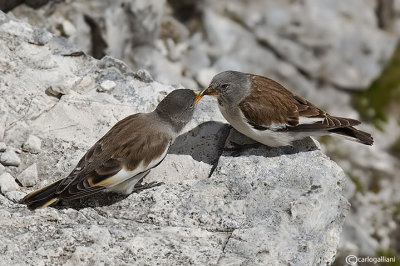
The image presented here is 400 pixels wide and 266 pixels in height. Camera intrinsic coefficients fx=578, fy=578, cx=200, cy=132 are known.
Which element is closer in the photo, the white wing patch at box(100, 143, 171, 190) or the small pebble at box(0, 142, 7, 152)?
the white wing patch at box(100, 143, 171, 190)

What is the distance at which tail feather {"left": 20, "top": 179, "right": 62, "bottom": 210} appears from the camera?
520cm

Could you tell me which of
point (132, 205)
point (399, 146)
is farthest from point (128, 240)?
point (399, 146)

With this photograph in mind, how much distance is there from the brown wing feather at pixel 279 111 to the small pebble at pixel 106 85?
1.48m

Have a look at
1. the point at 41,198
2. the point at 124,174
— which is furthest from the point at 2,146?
the point at 124,174

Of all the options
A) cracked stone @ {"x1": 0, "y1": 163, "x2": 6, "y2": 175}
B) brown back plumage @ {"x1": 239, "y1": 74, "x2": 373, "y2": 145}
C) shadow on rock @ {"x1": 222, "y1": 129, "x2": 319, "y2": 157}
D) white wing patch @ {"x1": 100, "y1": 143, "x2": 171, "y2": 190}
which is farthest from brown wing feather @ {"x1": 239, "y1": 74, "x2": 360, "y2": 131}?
cracked stone @ {"x1": 0, "y1": 163, "x2": 6, "y2": 175}

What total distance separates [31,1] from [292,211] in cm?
511

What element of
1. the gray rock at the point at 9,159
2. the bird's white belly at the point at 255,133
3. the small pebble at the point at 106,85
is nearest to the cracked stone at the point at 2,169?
the gray rock at the point at 9,159

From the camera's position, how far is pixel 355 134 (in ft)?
21.3

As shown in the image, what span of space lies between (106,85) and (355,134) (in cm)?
287

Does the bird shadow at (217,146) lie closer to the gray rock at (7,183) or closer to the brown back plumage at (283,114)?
the brown back plumage at (283,114)

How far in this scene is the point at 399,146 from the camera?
37.5 ft

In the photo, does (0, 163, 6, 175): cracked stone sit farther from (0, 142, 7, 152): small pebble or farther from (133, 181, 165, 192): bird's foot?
(133, 181, 165, 192): bird's foot

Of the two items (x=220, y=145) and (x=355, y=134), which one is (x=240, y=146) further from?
(x=355, y=134)

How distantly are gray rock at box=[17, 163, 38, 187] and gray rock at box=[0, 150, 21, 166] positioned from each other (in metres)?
0.15
